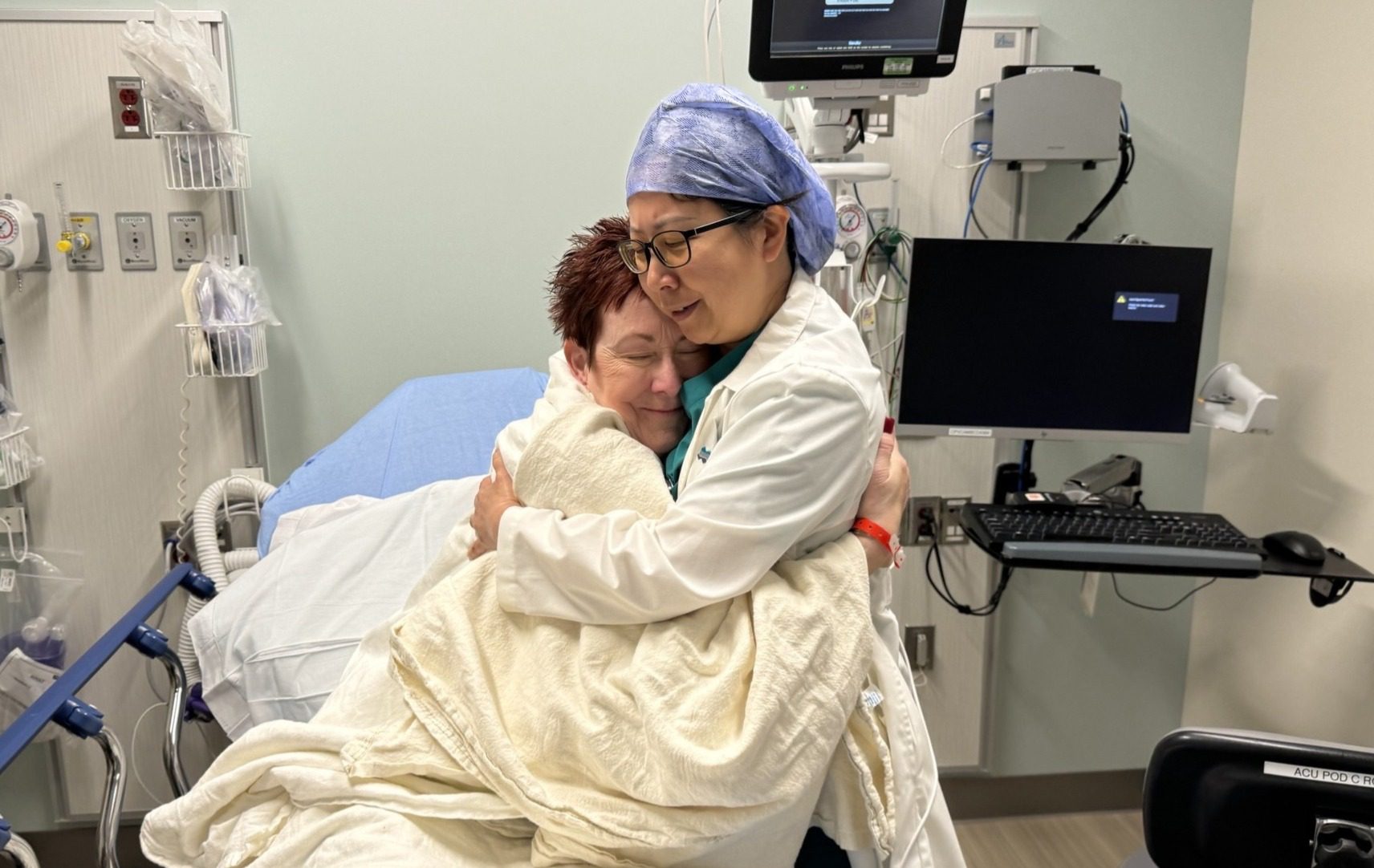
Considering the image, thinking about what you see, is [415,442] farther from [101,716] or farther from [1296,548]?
[1296,548]

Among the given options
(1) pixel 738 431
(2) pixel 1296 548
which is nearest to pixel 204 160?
(1) pixel 738 431

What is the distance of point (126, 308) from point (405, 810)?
1630 mm

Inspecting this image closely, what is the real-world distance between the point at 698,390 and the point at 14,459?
1.75 metres

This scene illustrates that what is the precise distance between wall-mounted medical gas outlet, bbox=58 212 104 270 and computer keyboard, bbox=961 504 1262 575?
203 centimetres

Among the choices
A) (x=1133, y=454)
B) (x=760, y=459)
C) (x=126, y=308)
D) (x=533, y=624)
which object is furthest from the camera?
(x=1133, y=454)

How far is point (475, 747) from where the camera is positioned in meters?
1.13

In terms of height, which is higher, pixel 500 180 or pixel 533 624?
pixel 500 180

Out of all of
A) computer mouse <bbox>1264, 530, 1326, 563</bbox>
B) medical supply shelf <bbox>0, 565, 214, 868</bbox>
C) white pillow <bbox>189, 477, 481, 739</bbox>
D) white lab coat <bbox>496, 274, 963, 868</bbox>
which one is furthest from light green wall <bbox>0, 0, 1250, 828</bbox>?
white lab coat <bbox>496, 274, 963, 868</bbox>

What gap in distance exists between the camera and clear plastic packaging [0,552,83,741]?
1.81 m

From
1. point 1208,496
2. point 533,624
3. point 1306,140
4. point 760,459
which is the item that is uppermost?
point 1306,140

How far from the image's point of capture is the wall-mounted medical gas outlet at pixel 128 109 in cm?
211

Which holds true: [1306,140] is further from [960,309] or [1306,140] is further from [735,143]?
[735,143]

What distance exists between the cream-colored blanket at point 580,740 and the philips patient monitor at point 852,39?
3.20ft

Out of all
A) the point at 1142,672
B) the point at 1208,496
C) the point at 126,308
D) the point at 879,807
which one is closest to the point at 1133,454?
the point at 1208,496
